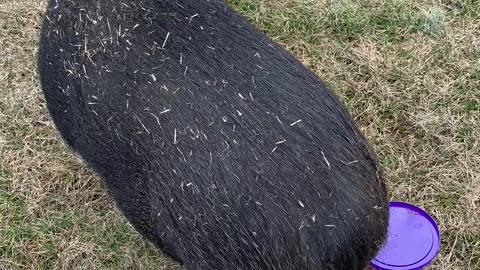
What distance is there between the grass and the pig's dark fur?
0.68m

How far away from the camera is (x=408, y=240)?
236 centimetres

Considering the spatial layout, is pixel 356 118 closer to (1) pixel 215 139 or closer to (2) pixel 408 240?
(2) pixel 408 240

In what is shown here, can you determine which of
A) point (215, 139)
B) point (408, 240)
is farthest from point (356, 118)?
point (215, 139)

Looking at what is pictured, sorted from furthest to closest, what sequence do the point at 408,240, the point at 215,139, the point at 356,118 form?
1. the point at 356,118
2. the point at 408,240
3. the point at 215,139

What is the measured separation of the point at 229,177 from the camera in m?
1.72

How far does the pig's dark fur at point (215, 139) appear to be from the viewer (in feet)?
5.62

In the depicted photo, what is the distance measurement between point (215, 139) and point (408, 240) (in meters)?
0.99

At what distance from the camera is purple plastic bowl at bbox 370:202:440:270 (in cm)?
229

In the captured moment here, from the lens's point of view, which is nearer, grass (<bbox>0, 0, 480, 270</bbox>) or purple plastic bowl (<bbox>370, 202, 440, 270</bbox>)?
purple plastic bowl (<bbox>370, 202, 440, 270</bbox>)

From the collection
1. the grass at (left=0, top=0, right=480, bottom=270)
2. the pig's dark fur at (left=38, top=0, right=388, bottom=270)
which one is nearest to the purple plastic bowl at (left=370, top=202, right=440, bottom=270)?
the grass at (left=0, top=0, right=480, bottom=270)

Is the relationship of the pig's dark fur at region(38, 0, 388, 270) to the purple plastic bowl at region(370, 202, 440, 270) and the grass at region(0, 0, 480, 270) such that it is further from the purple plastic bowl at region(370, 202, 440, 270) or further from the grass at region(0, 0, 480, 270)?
the grass at region(0, 0, 480, 270)

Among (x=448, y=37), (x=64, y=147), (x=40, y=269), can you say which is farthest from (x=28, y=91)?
(x=448, y=37)

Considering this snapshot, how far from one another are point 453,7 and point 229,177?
78.5 inches

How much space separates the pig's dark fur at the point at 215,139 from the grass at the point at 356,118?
0.68m
